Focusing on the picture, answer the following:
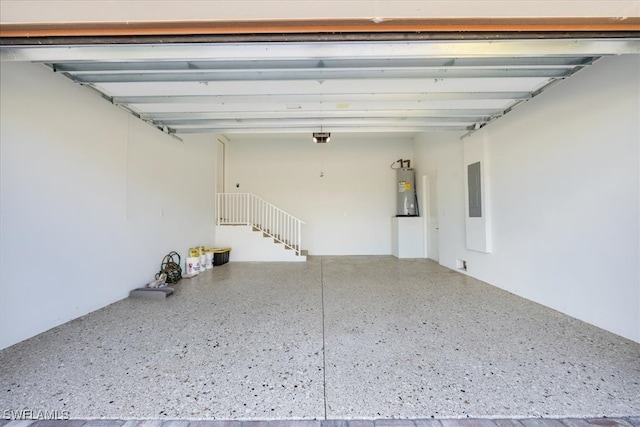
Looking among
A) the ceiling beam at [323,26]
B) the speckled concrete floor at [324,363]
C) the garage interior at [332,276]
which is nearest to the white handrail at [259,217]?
the garage interior at [332,276]

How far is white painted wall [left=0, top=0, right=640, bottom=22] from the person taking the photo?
1415 mm

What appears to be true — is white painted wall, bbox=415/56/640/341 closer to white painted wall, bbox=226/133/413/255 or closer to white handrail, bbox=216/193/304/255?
white painted wall, bbox=226/133/413/255

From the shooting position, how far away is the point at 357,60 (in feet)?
7.77

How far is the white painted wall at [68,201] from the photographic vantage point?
2.26 meters

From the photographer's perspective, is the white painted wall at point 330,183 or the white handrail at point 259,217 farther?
the white painted wall at point 330,183

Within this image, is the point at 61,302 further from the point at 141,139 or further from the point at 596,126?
the point at 596,126

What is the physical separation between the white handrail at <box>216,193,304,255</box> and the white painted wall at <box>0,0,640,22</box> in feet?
17.9

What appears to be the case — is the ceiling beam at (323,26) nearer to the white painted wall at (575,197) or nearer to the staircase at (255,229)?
the white painted wall at (575,197)

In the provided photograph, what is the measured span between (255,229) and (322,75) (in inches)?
194

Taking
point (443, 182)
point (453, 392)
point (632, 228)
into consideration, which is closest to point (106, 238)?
point (453, 392)

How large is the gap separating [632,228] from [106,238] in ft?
18.8

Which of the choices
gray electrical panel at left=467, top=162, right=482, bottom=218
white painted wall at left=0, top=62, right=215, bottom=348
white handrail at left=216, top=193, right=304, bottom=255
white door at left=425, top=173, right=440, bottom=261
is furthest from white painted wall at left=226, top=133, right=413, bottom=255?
white painted wall at left=0, top=62, right=215, bottom=348

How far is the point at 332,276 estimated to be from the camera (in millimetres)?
4906

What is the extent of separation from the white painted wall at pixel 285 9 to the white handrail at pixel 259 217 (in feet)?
17.9
